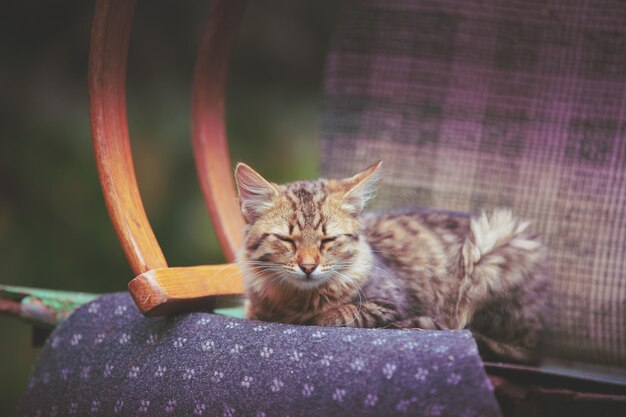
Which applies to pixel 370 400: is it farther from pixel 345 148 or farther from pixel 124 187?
pixel 345 148

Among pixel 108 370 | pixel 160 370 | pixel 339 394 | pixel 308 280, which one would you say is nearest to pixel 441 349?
pixel 339 394

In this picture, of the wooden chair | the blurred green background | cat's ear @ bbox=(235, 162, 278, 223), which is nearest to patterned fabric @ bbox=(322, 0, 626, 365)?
the wooden chair

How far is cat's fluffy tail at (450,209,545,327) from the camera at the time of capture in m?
1.34

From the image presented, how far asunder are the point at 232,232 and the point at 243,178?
278mm

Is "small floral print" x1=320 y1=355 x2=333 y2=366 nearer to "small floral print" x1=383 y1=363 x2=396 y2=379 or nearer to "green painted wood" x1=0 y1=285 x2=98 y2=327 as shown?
"small floral print" x1=383 y1=363 x2=396 y2=379

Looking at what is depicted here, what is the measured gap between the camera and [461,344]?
2.94 ft

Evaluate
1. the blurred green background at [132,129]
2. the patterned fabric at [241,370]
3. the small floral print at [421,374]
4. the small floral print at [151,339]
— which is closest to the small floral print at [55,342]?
the patterned fabric at [241,370]

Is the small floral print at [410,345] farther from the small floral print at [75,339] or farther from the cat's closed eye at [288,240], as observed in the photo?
the small floral print at [75,339]

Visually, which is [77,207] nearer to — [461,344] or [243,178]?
[243,178]

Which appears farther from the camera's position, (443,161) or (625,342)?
(443,161)

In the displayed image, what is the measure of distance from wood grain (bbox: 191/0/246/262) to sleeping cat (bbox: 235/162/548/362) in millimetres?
191

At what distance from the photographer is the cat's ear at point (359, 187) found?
129 cm

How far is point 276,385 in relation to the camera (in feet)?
3.17

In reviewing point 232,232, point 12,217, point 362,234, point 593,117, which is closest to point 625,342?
point 593,117
